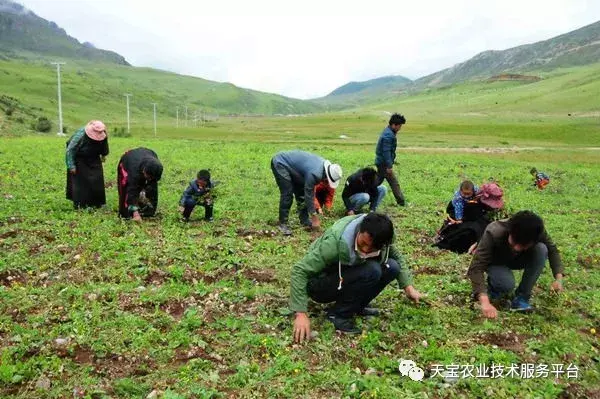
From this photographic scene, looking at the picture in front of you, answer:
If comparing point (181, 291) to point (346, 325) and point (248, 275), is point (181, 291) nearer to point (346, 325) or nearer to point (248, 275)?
point (248, 275)

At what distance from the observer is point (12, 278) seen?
7.14 meters

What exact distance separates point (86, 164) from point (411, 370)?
8.74 m

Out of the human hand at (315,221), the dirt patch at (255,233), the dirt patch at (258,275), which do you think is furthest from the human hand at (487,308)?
the dirt patch at (255,233)

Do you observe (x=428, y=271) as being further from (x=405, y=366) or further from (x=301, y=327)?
(x=301, y=327)

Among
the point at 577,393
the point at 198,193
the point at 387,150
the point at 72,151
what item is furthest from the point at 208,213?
the point at 577,393

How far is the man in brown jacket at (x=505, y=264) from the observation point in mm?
6332

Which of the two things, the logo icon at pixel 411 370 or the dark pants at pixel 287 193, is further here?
the dark pants at pixel 287 193

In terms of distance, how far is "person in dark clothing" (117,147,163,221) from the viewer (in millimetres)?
9969

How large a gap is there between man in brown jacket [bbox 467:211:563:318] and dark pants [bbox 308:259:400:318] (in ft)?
4.16

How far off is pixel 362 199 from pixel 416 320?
5763mm

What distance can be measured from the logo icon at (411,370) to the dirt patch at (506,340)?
1100 millimetres

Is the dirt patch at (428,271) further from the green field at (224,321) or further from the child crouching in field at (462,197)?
the child crouching in field at (462,197)

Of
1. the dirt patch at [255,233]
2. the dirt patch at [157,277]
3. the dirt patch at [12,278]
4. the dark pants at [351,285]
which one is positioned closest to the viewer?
the dark pants at [351,285]

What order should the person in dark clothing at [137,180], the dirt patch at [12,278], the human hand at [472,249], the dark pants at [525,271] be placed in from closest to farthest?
the dark pants at [525,271]
the dirt patch at [12,278]
the human hand at [472,249]
the person in dark clothing at [137,180]
